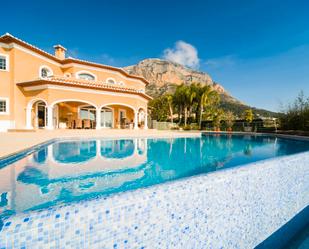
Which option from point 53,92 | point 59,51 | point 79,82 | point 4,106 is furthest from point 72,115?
point 59,51

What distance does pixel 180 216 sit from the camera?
2.20 m

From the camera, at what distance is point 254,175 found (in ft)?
9.94

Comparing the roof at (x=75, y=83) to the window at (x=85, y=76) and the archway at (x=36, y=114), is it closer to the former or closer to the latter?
the archway at (x=36, y=114)

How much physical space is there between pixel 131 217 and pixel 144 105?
26176mm

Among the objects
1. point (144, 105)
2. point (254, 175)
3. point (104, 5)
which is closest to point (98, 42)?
point (104, 5)

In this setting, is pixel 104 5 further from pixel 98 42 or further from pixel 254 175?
pixel 254 175

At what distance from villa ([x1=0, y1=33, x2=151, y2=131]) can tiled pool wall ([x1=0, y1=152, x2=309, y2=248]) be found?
19.3 metres

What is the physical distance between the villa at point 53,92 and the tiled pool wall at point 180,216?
19.3 m

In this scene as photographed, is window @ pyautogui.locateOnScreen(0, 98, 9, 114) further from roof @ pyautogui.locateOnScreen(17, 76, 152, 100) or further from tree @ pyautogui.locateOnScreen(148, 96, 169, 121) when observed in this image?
tree @ pyautogui.locateOnScreen(148, 96, 169, 121)

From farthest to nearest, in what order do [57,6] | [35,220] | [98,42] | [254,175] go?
[98,42]
[57,6]
[254,175]
[35,220]

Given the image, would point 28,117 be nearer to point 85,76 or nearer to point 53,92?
point 53,92

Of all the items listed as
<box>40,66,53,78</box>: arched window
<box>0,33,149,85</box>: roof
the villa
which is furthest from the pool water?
<box>40,66,53,78</box>: arched window

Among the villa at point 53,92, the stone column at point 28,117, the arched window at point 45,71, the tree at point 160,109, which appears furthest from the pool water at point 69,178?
the tree at point 160,109

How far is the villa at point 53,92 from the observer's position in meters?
18.9
